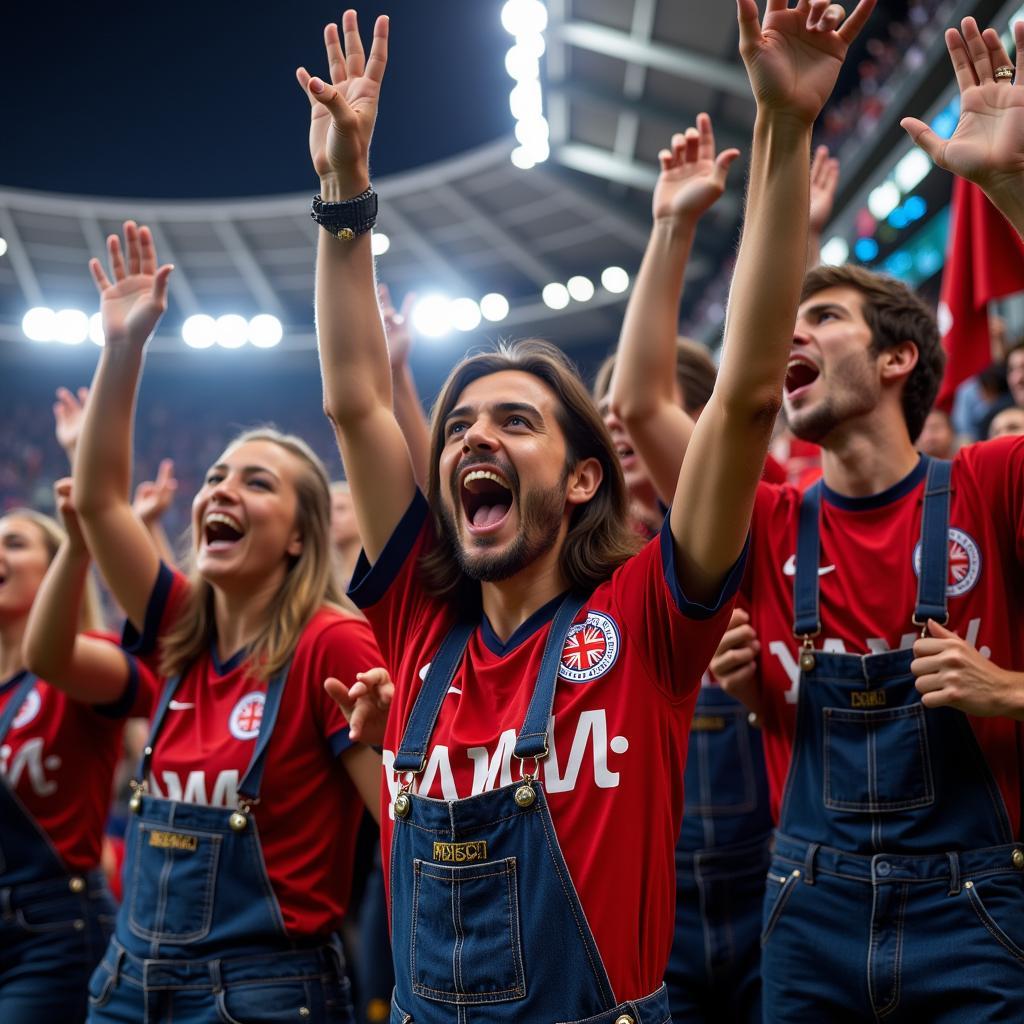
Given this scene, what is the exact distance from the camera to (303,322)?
791 inches

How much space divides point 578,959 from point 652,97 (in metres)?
12.8

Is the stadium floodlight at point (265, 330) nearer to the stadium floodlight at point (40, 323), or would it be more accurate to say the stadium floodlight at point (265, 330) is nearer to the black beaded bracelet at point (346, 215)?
the stadium floodlight at point (40, 323)

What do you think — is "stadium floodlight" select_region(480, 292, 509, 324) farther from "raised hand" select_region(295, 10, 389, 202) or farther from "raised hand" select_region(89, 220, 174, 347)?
"raised hand" select_region(295, 10, 389, 202)

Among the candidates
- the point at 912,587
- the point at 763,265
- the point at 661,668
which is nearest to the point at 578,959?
the point at 661,668

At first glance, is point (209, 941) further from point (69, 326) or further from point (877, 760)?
point (69, 326)

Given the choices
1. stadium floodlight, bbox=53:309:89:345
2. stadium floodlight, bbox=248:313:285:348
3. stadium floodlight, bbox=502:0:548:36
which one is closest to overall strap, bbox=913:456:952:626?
stadium floodlight, bbox=502:0:548:36

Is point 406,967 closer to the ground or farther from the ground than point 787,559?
closer to the ground

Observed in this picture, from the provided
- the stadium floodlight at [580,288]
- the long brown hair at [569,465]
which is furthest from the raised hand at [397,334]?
the stadium floodlight at [580,288]

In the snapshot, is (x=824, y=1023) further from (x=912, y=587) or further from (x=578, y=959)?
(x=912, y=587)

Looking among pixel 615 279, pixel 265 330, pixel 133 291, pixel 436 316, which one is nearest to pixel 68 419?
pixel 133 291

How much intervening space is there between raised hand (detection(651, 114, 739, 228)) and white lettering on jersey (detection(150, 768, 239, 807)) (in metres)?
1.71

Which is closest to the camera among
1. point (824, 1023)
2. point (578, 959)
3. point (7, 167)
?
point (578, 959)

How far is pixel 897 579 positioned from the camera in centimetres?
218

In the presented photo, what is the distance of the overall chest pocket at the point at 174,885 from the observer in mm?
2414
